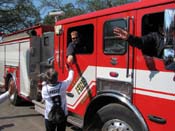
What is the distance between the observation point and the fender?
4.91m

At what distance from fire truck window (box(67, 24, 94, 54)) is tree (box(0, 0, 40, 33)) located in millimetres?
25747

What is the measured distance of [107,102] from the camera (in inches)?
222

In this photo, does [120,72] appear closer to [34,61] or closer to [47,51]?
[47,51]

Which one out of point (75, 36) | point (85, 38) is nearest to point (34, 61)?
point (75, 36)

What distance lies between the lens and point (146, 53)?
4898 millimetres

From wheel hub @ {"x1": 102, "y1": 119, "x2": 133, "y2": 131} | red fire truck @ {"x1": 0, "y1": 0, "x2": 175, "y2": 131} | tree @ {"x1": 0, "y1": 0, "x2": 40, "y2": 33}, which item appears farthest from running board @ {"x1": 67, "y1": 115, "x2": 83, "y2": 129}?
tree @ {"x1": 0, "y1": 0, "x2": 40, "y2": 33}

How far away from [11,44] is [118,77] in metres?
6.26

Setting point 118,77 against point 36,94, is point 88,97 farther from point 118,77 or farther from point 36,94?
point 36,94

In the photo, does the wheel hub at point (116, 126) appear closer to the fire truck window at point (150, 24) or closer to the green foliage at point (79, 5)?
the fire truck window at point (150, 24)

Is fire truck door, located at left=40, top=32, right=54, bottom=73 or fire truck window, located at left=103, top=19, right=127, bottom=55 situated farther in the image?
fire truck door, located at left=40, top=32, right=54, bottom=73

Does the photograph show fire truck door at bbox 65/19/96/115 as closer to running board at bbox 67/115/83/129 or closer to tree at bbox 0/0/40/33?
running board at bbox 67/115/83/129

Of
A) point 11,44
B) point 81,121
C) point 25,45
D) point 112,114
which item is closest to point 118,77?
point 112,114

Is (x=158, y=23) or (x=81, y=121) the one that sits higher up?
(x=158, y=23)

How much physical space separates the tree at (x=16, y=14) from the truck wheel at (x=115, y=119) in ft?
88.0
